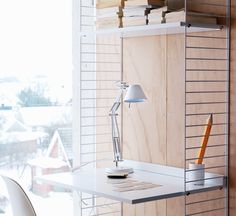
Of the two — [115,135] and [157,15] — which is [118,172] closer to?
[115,135]

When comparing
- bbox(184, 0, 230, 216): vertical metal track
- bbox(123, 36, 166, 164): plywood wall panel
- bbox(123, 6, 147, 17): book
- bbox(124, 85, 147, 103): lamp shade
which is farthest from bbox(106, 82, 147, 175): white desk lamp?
bbox(123, 6, 147, 17): book

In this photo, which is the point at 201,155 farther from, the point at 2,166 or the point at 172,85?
the point at 2,166

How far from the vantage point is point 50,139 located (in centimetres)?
349

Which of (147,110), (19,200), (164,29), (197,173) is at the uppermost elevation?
(164,29)

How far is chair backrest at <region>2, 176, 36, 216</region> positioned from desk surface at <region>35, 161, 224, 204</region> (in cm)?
18

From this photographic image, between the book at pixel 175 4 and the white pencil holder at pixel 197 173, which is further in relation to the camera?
the book at pixel 175 4

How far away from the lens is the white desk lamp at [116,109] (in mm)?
2795

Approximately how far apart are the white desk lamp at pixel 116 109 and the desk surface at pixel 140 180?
56mm

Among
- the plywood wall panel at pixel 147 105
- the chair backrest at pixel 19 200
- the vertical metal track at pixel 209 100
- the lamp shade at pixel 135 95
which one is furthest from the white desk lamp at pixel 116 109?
the chair backrest at pixel 19 200

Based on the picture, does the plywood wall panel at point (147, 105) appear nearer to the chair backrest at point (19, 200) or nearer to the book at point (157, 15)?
the book at point (157, 15)

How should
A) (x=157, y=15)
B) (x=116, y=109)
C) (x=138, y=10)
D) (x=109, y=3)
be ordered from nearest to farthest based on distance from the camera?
(x=157, y=15)
(x=138, y=10)
(x=109, y=3)
(x=116, y=109)

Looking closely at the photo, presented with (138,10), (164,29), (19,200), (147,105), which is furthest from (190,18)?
(19,200)

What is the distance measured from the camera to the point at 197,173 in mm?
2619

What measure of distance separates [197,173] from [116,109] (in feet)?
2.07
